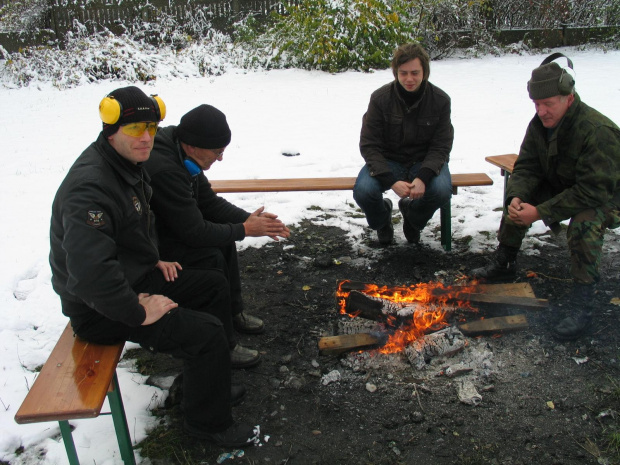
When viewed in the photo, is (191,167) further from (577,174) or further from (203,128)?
(577,174)

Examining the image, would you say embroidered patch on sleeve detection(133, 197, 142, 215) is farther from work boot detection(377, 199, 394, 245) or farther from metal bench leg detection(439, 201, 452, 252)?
metal bench leg detection(439, 201, 452, 252)

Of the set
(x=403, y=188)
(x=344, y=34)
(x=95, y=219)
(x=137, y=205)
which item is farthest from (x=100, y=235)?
(x=344, y=34)

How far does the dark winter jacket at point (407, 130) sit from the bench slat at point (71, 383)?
9.19 ft

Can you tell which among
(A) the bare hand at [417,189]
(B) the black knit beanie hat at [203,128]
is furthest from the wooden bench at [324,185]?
(B) the black knit beanie hat at [203,128]

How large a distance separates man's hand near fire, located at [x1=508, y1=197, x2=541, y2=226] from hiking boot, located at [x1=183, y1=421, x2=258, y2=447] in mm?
2368

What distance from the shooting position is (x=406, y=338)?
11.8 ft

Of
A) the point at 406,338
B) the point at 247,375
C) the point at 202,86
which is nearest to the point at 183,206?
the point at 247,375

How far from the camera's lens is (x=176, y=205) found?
3287mm

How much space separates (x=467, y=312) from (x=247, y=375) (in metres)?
1.59

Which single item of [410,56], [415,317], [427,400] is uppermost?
[410,56]

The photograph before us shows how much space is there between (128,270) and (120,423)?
2.48 feet

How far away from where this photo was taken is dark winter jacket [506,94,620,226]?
356 centimetres

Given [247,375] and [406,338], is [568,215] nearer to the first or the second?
[406,338]

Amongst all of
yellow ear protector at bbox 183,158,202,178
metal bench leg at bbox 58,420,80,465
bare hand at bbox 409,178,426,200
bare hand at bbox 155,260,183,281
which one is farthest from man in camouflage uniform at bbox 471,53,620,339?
metal bench leg at bbox 58,420,80,465
